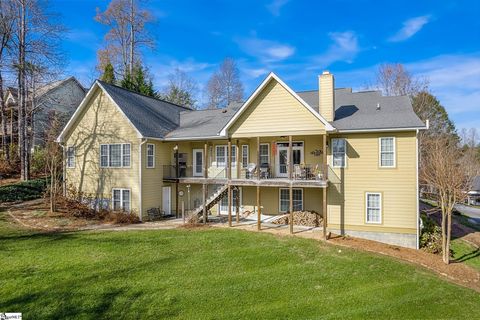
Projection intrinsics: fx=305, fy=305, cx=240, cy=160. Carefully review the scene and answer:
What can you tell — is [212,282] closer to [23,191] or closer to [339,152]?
[339,152]

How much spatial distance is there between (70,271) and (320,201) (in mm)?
12591

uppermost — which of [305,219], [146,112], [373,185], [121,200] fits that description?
[146,112]

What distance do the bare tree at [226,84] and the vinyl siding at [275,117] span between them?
2517 centimetres

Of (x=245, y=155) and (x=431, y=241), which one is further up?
(x=245, y=155)

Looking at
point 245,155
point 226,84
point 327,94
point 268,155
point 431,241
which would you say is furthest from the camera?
point 226,84

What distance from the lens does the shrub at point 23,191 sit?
21.0 metres

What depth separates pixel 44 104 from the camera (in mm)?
31078

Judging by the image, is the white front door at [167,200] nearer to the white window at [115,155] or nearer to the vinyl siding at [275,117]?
the white window at [115,155]

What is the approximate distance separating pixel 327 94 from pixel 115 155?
1308 cm

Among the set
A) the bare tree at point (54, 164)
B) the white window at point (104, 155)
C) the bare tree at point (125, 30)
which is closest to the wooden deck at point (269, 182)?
the white window at point (104, 155)

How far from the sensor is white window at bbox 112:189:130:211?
18.4m

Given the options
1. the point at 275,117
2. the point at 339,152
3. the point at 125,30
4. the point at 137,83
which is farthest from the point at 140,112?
the point at 125,30

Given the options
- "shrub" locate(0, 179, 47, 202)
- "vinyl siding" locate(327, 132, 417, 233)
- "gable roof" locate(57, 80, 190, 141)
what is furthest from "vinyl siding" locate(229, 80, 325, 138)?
"shrub" locate(0, 179, 47, 202)

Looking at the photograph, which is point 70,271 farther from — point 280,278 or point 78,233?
point 280,278
